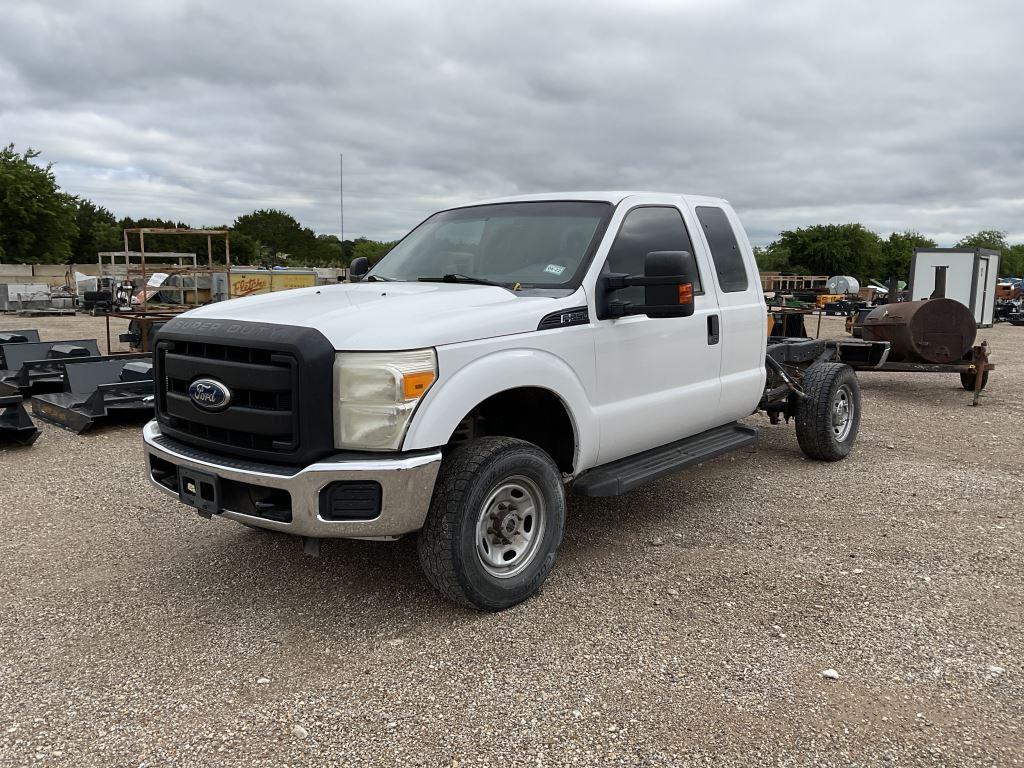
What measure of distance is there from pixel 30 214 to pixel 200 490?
59.2m

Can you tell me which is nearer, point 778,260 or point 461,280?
point 461,280

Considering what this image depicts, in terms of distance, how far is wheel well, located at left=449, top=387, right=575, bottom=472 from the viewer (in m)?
4.21

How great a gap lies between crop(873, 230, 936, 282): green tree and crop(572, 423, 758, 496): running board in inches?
3780

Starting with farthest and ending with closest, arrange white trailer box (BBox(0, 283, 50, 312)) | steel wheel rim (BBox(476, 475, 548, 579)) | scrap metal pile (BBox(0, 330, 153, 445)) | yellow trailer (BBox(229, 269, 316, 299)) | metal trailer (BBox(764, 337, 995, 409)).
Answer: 1. white trailer box (BBox(0, 283, 50, 312))
2. yellow trailer (BBox(229, 269, 316, 299))
3. scrap metal pile (BBox(0, 330, 153, 445))
4. metal trailer (BBox(764, 337, 995, 409))
5. steel wheel rim (BBox(476, 475, 548, 579))

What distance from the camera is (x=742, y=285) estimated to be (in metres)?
5.68

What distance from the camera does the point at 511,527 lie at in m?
3.98

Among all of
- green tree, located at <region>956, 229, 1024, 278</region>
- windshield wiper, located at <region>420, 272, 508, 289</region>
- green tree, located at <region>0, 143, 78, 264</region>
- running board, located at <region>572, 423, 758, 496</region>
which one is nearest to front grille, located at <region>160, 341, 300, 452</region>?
windshield wiper, located at <region>420, 272, 508, 289</region>

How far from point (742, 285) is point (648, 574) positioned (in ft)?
7.42

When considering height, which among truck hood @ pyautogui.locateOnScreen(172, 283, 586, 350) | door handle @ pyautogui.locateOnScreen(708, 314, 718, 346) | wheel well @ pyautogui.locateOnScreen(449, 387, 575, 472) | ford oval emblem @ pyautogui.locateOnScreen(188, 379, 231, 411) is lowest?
wheel well @ pyautogui.locateOnScreen(449, 387, 575, 472)

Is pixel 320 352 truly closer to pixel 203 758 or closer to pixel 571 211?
pixel 203 758

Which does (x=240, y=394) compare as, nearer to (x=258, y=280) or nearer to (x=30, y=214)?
(x=258, y=280)

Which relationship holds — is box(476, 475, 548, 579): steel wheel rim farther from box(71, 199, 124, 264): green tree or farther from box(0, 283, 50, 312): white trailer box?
box(71, 199, 124, 264): green tree

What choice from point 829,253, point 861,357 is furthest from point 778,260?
point 861,357

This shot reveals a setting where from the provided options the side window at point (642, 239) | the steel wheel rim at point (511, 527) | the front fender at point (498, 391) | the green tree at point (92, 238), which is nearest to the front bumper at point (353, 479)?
the front fender at point (498, 391)
